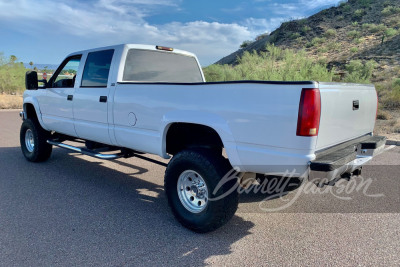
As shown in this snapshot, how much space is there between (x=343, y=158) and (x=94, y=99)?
3.46 m

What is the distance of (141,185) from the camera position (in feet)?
17.7

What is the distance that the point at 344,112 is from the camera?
3453mm

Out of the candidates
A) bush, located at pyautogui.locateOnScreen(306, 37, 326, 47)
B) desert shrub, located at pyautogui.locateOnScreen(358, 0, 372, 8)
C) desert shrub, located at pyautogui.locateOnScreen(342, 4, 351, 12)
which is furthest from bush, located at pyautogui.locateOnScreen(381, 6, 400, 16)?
bush, located at pyautogui.locateOnScreen(306, 37, 326, 47)

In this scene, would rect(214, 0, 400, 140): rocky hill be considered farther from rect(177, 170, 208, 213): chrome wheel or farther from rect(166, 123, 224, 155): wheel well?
rect(177, 170, 208, 213): chrome wheel

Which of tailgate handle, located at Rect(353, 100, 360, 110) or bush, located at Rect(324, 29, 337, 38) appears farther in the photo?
bush, located at Rect(324, 29, 337, 38)

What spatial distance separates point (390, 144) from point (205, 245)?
7336 millimetres

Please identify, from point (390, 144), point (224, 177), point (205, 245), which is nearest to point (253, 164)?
point (224, 177)

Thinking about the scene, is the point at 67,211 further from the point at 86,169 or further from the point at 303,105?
the point at 303,105

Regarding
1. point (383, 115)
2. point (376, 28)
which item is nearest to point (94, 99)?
point (383, 115)

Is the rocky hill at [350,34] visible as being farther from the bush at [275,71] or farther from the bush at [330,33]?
the bush at [275,71]

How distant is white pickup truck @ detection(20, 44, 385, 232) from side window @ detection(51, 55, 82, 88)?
78mm

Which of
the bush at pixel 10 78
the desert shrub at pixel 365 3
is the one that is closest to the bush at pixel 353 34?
the desert shrub at pixel 365 3

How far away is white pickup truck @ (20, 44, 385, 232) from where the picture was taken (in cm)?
298

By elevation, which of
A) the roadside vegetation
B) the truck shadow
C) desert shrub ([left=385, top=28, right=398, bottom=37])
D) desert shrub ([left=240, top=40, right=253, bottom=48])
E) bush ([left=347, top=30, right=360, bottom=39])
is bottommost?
the truck shadow
